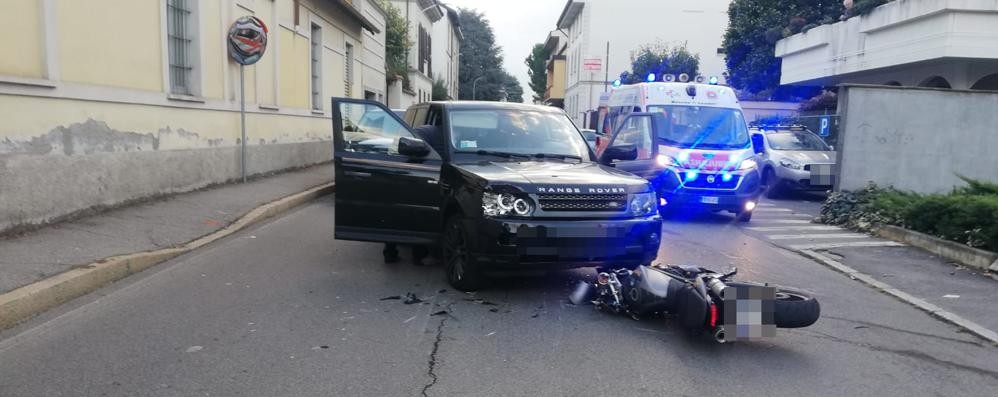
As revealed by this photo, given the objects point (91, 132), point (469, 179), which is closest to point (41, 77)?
point (91, 132)

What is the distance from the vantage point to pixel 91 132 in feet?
27.8

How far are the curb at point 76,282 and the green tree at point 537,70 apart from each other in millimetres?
78251

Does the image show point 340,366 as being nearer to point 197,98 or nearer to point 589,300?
point 589,300

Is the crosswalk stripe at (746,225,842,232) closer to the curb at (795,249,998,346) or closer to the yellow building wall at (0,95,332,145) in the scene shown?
the curb at (795,249,998,346)

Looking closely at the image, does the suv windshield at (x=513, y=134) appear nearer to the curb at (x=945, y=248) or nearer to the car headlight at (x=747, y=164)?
the curb at (x=945, y=248)

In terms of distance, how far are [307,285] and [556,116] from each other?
320 cm

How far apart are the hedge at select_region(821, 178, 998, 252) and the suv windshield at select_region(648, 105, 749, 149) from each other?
1.95 m

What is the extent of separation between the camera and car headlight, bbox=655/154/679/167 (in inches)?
452

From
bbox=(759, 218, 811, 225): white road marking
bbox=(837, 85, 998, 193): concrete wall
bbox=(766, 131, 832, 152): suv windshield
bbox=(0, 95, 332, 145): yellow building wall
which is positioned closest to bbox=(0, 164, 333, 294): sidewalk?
bbox=(0, 95, 332, 145): yellow building wall

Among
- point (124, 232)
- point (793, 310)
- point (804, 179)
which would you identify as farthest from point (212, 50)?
point (804, 179)

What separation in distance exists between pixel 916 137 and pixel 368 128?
31.5 ft

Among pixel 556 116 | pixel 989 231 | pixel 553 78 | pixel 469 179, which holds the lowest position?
pixel 989 231

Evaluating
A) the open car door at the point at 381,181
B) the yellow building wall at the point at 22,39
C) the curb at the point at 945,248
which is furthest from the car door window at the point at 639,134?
the yellow building wall at the point at 22,39

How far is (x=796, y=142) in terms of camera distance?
16.9 meters
